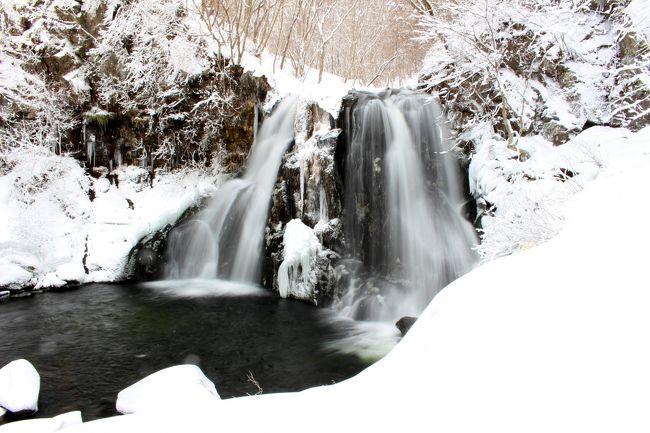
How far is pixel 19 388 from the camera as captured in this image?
4.65 meters

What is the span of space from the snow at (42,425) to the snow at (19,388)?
144 centimetres

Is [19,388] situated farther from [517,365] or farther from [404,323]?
[404,323]

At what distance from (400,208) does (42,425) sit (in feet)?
25.3

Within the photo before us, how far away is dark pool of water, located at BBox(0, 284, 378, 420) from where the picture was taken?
543 centimetres

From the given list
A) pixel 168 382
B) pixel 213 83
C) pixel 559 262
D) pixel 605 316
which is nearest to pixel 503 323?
pixel 605 316

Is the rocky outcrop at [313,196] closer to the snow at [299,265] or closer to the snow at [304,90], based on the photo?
the snow at [299,265]

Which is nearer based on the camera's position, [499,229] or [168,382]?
[168,382]

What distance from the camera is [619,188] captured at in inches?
131

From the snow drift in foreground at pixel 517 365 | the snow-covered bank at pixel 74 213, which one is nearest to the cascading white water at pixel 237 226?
the snow-covered bank at pixel 74 213

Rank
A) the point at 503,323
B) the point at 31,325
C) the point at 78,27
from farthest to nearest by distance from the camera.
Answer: the point at 78,27
the point at 31,325
the point at 503,323

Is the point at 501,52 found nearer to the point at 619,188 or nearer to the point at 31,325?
the point at 619,188

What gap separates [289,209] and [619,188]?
7.49 metres

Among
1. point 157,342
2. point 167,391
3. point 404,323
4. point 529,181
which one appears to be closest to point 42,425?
point 167,391

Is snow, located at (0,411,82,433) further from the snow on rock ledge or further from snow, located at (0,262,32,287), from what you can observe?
snow, located at (0,262,32,287)
